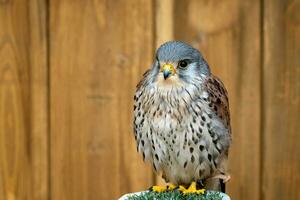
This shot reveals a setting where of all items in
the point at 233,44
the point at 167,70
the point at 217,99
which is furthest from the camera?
the point at 233,44

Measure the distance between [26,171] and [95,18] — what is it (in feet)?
2.34

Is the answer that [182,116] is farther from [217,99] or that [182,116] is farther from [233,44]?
[233,44]

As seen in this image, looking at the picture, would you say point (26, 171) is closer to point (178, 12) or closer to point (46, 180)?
point (46, 180)

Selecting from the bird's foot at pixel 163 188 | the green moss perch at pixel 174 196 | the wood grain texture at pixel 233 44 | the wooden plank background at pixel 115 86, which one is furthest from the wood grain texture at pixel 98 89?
the green moss perch at pixel 174 196

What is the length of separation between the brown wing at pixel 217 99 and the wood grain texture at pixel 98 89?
A: 53 centimetres

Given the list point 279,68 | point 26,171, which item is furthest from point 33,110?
point 279,68

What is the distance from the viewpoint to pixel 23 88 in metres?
3.86

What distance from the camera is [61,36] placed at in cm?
385

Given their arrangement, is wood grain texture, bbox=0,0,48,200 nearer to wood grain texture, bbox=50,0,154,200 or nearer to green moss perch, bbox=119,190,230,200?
wood grain texture, bbox=50,0,154,200

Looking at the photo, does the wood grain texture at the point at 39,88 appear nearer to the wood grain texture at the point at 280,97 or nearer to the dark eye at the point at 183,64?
the dark eye at the point at 183,64

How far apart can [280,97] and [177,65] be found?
2.38 ft

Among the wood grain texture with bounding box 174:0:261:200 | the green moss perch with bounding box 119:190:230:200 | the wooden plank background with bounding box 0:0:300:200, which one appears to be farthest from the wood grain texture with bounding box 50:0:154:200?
the green moss perch with bounding box 119:190:230:200

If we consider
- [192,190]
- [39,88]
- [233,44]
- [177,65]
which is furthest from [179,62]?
[39,88]

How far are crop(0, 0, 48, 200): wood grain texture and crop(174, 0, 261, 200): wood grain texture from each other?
23.6 inches
